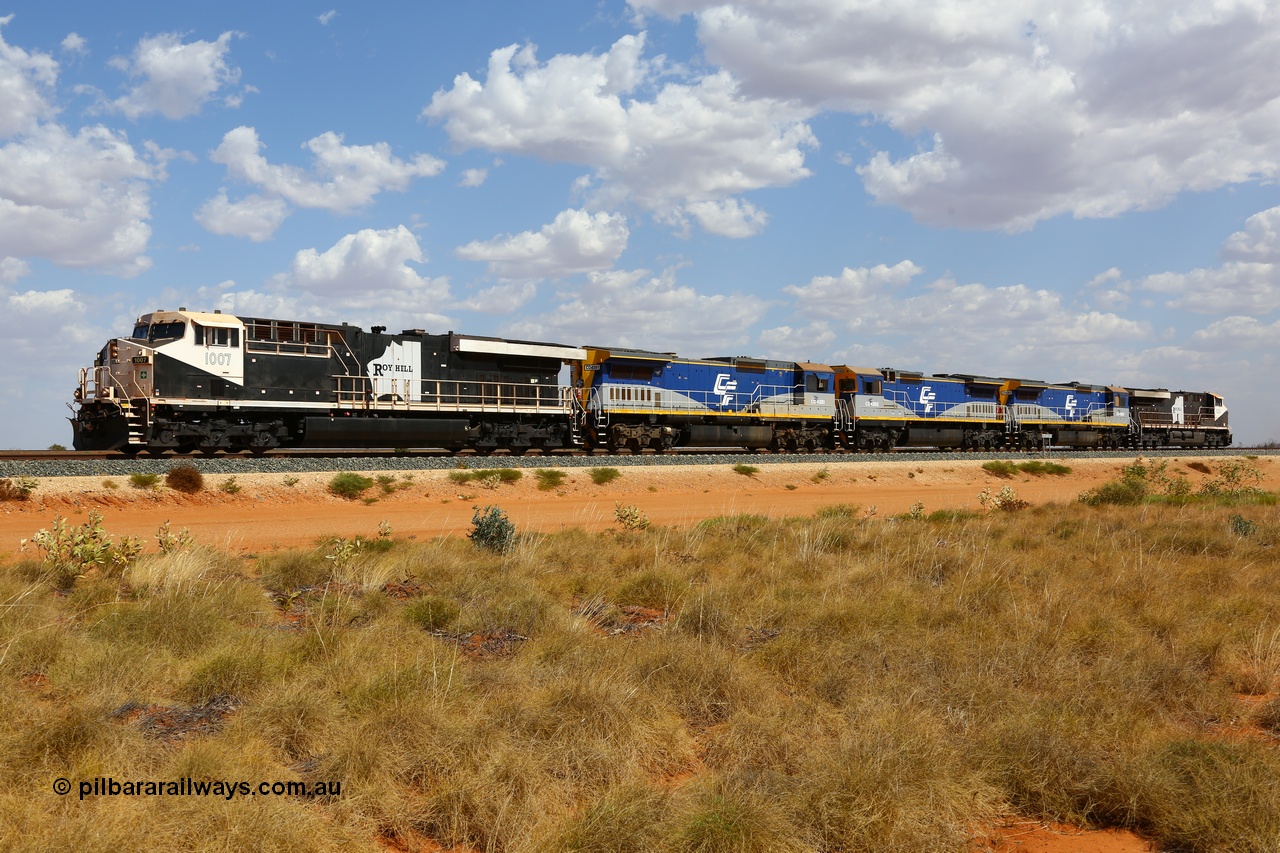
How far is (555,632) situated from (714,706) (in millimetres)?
2102

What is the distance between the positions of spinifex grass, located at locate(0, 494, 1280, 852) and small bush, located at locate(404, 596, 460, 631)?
35mm

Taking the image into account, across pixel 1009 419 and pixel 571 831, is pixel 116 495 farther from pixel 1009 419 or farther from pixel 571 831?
pixel 1009 419

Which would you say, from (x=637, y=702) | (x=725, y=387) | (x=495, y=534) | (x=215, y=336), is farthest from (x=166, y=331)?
(x=637, y=702)

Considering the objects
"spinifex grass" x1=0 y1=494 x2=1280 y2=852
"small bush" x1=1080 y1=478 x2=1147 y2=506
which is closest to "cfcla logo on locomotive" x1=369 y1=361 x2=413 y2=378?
"spinifex grass" x1=0 y1=494 x2=1280 y2=852

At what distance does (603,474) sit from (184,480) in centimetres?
1126

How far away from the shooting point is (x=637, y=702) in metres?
6.21

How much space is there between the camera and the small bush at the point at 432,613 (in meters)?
8.54

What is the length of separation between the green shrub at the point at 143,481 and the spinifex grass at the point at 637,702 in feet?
31.4

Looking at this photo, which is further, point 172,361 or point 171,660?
point 172,361

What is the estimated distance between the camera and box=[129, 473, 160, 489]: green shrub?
1892 cm

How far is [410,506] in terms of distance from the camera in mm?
20984

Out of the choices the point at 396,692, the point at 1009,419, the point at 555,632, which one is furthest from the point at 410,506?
the point at 1009,419

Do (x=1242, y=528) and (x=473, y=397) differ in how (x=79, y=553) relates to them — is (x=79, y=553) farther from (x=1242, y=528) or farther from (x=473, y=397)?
(x=1242, y=528)

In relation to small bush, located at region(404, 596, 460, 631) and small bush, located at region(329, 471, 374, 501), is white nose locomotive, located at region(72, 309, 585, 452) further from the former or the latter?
small bush, located at region(404, 596, 460, 631)
